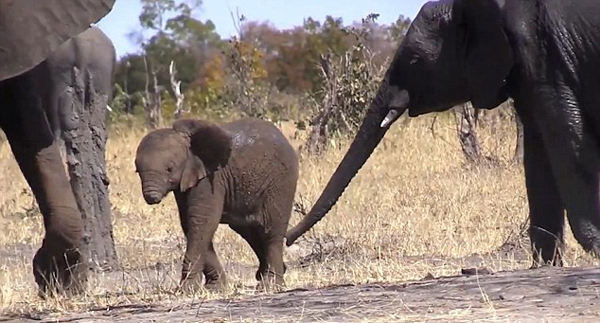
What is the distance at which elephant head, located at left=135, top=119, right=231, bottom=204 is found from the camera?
797cm

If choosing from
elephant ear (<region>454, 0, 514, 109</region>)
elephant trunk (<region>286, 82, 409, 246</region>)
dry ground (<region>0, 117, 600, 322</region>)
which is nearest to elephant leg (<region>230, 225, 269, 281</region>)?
dry ground (<region>0, 117, 600, 322</region>)

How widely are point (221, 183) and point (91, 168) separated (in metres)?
2.05

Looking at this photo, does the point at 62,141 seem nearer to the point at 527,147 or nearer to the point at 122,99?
the point at 527,147

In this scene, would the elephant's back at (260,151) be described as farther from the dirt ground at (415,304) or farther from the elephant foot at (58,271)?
the dirt ground at (415,304)

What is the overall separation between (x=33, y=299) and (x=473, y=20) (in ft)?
9.82

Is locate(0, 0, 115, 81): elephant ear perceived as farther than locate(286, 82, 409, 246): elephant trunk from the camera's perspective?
No

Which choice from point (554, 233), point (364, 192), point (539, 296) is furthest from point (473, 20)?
point (364, 192)

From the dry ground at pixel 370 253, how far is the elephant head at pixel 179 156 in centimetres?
57

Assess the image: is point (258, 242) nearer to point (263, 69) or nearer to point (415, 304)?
point (415, 304)

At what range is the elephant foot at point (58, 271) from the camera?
267 inches

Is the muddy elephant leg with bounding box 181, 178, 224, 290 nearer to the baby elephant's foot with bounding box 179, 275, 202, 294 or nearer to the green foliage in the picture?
the baby elephant's foot with bounding box 179, 275, 202, 294

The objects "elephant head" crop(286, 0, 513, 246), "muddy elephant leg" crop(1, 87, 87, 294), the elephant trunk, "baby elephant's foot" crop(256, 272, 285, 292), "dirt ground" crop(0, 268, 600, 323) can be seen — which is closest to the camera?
"dirt ground" crop(0, 268, 600, 323)

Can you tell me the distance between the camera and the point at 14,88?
6.38 metres

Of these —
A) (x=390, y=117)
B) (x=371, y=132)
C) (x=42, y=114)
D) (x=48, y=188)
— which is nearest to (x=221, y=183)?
(x=371, y=132)
